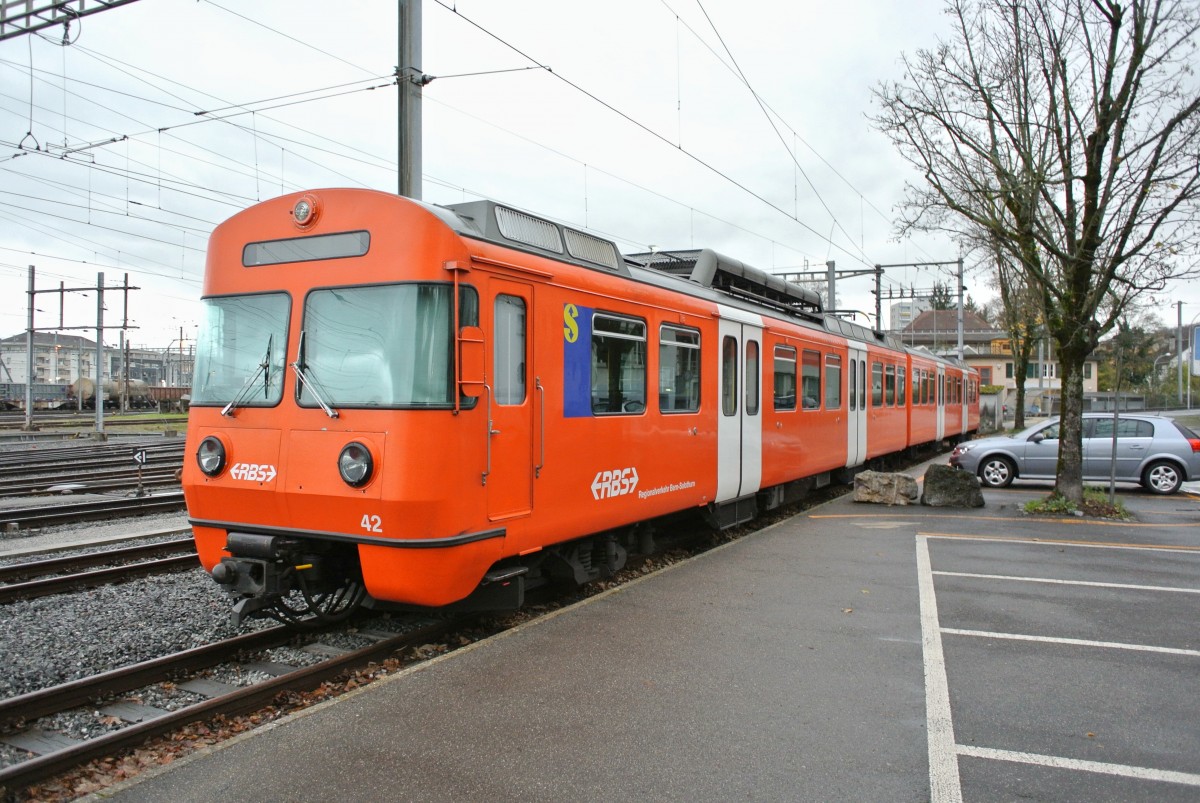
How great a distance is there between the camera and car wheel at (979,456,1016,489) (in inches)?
610

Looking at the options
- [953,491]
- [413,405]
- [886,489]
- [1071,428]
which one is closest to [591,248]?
[413,405]

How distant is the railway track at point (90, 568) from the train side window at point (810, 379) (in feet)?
26.4

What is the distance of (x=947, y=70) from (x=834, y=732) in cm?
1117

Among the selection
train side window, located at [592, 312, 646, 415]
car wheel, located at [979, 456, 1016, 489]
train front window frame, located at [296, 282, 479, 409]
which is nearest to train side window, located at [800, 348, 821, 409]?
train side window, located at [592, 312, 646, 415]

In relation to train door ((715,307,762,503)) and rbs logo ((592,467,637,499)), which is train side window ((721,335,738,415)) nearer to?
train door ((715,307,762,503))

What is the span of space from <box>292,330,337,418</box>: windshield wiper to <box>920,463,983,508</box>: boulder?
10.4m

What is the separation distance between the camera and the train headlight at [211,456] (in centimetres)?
552

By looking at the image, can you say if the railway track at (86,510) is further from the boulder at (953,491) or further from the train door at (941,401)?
the train door at (941,401)

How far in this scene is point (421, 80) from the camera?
31.1 ft

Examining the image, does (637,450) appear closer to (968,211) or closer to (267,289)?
(267,289)

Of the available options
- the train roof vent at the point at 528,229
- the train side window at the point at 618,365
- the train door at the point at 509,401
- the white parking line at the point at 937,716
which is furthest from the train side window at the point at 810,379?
the train door at the point at 509,401

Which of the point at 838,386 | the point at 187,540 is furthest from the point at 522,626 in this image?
the point at 838,386

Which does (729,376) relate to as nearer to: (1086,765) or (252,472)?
(252,472)

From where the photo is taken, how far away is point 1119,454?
14.6 metres
